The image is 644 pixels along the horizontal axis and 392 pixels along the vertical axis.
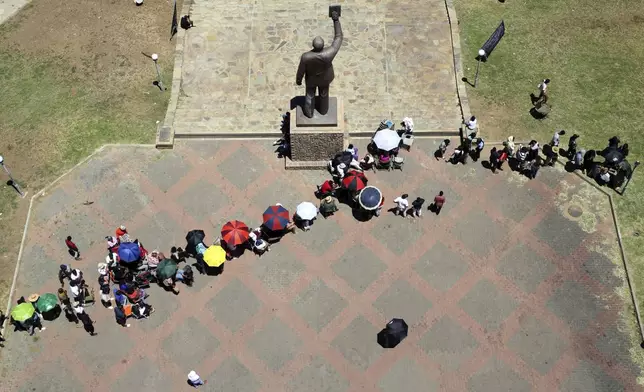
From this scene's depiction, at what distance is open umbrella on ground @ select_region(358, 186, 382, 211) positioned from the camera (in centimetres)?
2814

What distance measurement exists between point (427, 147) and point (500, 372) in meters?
11.8

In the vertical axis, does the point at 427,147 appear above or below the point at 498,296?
above

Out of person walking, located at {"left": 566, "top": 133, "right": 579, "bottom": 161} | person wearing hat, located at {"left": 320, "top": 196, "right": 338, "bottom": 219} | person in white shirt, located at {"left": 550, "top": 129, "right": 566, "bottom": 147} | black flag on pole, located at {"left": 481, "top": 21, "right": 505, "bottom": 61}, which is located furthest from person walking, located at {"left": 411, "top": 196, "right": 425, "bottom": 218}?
black flag on pole, located at {"left": 481, "top": 21, "right": 505, "bottom": 61}

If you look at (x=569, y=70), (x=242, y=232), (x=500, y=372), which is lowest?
(x=500, y=372)

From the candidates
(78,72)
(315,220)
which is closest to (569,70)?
(315,220)

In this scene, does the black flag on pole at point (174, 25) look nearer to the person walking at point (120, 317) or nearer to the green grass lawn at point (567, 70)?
the green grass lawn at point (567, 70)

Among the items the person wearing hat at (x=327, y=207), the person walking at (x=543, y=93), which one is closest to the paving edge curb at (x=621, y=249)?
the person walking at (x=543, y=93)

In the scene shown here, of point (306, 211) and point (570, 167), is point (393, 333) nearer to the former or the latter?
point (306, 211)

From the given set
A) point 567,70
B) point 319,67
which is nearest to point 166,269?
point 319,67

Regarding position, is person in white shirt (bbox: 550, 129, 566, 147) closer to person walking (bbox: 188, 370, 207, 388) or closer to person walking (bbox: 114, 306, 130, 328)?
person walking (bbox: 188, 370, 207, 388)

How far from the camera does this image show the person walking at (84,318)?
25.8 metres

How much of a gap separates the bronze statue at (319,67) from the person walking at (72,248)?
484 inches

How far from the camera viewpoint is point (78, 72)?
34281 mm

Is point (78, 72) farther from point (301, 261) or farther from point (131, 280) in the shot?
point (301, 261)
